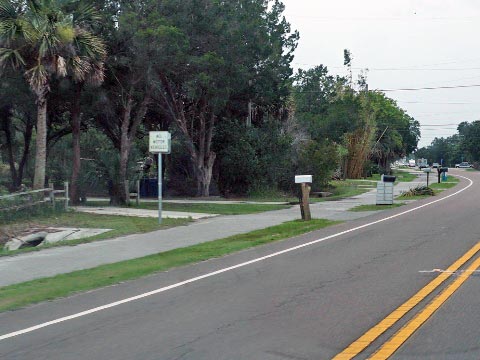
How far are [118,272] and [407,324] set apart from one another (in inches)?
265

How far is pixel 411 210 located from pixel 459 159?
534 feet

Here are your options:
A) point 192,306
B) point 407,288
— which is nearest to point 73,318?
point 192,306

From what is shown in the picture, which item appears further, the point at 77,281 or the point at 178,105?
the point at 178,105

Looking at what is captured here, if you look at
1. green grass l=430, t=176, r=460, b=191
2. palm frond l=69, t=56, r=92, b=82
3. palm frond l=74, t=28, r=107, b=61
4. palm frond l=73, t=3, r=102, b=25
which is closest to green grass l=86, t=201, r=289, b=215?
palm frond l=69, t=56, r=92, b=82

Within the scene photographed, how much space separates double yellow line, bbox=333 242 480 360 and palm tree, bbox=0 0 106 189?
18.3 metres

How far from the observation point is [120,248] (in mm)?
17547

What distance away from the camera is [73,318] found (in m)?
9.23

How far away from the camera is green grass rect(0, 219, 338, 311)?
36.7 feet

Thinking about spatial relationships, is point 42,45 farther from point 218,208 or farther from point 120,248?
point 120,248

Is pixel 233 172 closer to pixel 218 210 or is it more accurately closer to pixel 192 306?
pixel 218 210

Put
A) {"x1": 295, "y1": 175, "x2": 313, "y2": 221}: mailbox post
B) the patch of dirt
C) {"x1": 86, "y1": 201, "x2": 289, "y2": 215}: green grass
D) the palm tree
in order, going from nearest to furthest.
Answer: the patch of dirt < {"x1": 295, "y1": 175, "x2": 313, "y2": 221}: mailbox post < the palm tree < {"x1": 86, "y1": 201, "x2": 289, "y2": 215}: green grass

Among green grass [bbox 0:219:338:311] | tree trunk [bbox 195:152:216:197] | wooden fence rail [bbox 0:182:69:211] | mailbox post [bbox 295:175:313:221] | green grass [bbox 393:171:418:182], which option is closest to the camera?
green grass [bbox 0:219:338:311]

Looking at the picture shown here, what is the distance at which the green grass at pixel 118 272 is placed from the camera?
11.2m

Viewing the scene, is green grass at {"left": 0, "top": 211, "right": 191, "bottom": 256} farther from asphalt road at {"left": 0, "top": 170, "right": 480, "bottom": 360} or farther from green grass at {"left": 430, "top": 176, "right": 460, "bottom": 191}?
green grass at {"left": 430, "top": 176, "right": 460, "bottom": 191}
